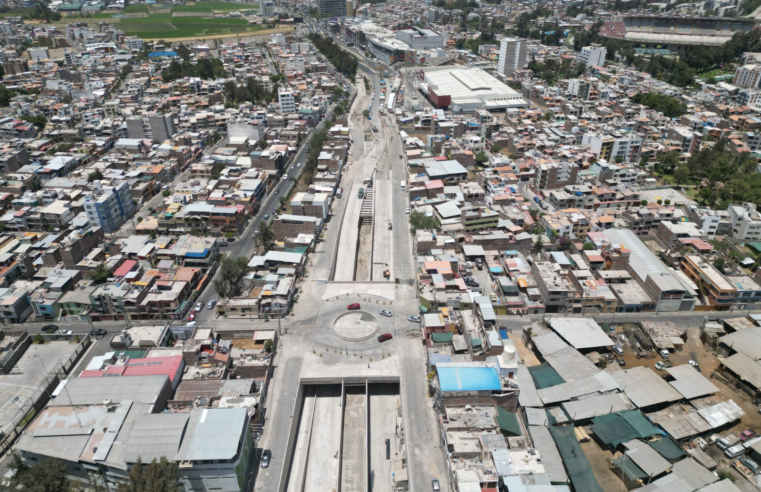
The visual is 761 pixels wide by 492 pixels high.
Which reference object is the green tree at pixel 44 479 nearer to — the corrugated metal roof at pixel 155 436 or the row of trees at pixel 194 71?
the corrugated metal roof at pixel 155 436

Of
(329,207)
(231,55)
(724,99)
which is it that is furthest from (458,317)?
(231,55)

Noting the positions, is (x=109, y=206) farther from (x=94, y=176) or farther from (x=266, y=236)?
(x=266, y=236)

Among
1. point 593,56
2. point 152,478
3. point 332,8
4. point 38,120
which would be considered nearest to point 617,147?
point 593,56

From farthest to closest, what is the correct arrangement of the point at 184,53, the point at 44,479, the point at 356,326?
the point at 184,53 < the point at 356,326 < the point at 44,479

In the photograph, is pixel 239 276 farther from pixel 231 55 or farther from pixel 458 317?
pixel 231 55

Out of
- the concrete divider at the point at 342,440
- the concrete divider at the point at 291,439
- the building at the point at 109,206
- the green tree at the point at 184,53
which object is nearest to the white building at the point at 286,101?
the building at the point at 109,206
